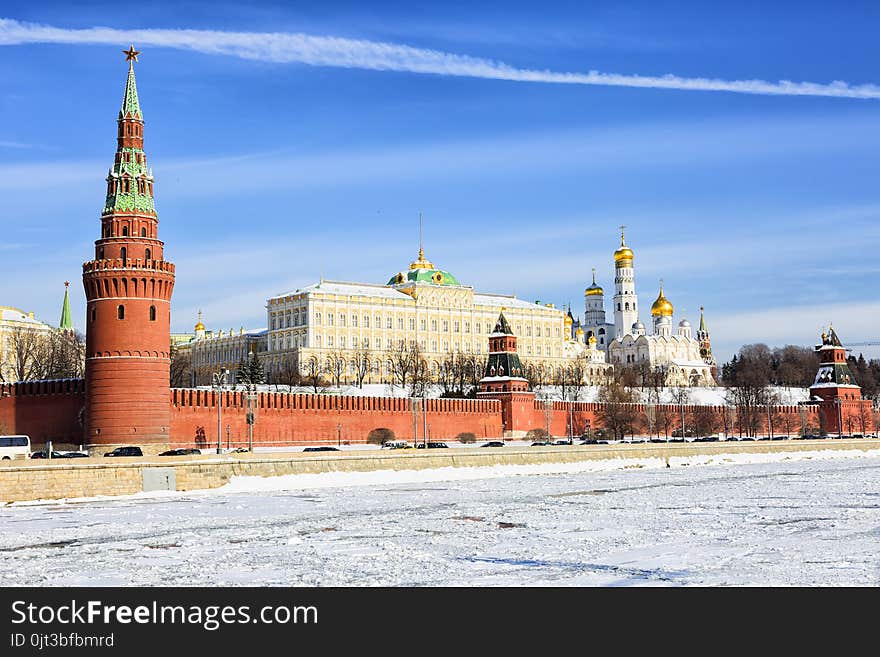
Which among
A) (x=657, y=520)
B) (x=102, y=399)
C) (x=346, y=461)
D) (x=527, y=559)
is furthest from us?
(x=102, y=399)

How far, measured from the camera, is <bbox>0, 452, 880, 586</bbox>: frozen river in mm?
16266

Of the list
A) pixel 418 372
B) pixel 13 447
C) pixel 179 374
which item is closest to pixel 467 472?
pixel 13 447

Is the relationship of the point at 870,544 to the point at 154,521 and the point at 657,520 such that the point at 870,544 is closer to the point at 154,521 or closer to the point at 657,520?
the point at 657,520

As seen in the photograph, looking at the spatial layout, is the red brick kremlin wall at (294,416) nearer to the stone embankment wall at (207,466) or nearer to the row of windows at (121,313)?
the row of windows at (121,313)

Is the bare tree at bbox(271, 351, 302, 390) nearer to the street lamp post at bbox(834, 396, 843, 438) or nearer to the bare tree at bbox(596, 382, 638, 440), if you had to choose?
the bare tree at bbox(596, 382, 638, 440)

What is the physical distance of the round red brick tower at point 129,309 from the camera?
4575cm

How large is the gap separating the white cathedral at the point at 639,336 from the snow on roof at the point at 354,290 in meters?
35.4

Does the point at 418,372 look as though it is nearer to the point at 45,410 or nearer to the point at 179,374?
the point at 179,374

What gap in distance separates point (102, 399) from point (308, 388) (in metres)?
46.1

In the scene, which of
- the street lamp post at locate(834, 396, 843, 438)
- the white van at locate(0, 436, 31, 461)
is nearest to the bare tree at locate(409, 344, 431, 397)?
the street lamp post at locate(834, 396, 843, 438)

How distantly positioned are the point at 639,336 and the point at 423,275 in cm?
3490
